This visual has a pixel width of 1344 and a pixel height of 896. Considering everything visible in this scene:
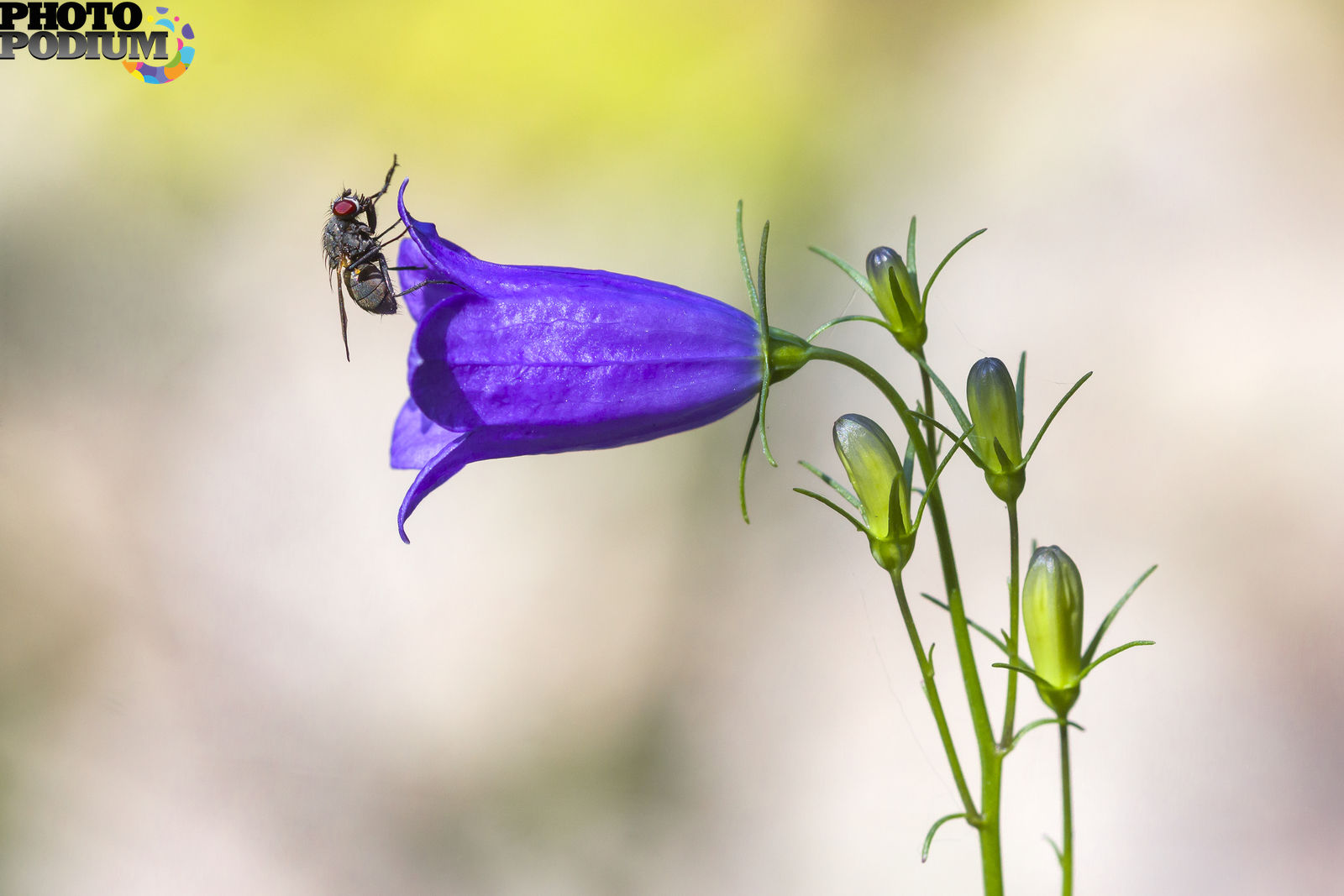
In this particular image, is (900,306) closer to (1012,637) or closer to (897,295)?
(897,295)

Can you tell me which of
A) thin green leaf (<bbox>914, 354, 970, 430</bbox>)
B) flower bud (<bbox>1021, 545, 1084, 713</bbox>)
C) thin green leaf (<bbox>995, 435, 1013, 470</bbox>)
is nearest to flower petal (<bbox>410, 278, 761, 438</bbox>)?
thin green leaf (<bbox>914, 354, 970, 430</bbox>)

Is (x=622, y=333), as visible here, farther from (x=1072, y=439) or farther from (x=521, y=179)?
(x=521, y=179)

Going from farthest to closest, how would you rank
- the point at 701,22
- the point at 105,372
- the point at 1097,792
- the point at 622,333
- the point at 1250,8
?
the point at 701,22 → the point at 105,372 → the point at 1250,8 → the point at 1097,792 → the point at 622,333

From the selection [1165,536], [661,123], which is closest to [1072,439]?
[1165,536]

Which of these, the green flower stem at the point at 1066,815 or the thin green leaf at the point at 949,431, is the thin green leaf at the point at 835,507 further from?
Answer: the green flower stem at the point at 1066,815

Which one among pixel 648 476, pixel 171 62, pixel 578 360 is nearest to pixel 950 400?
pixel 578 360

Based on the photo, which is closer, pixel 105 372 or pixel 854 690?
pixel 854 690

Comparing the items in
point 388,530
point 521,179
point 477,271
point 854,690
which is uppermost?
point 521,179
